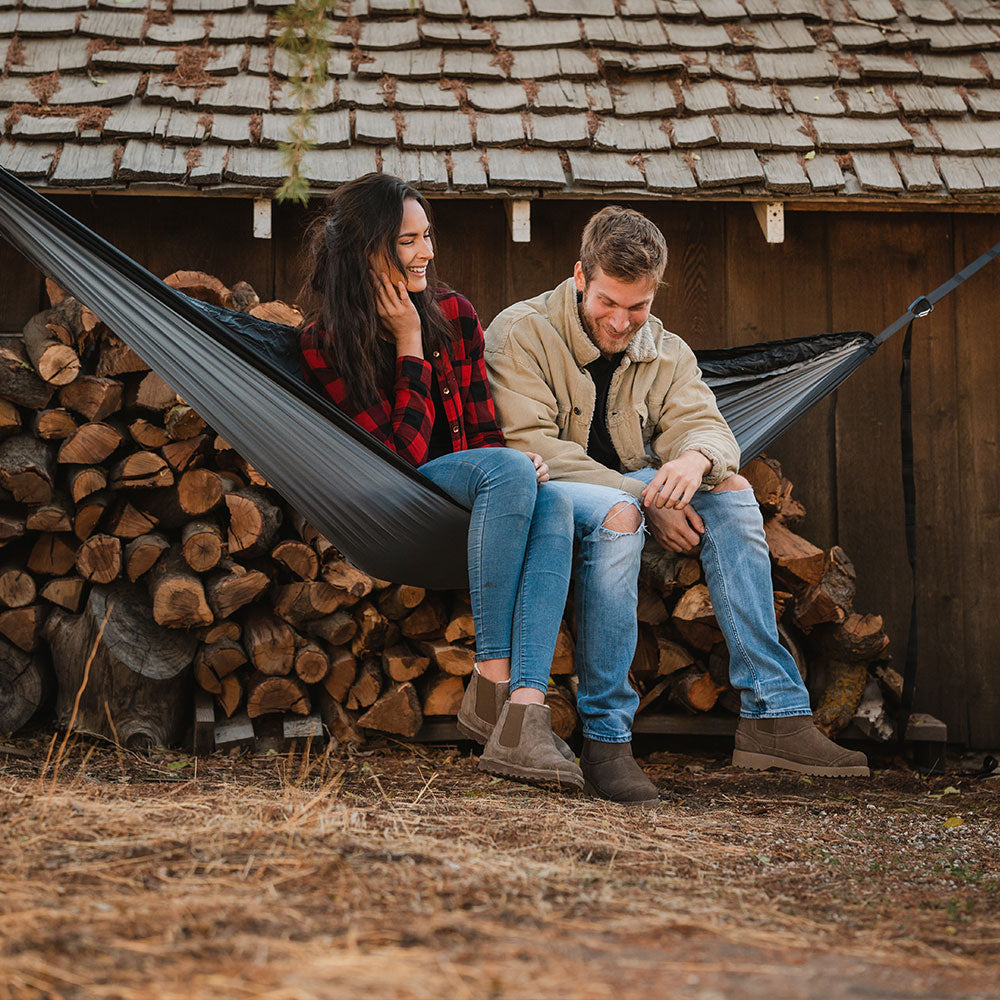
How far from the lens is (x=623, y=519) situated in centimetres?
202

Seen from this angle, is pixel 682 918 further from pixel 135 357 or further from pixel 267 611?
pixel 135 357

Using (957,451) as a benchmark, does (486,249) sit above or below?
above

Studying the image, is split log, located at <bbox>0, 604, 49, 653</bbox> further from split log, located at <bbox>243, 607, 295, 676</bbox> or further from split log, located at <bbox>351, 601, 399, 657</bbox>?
split log, located at <bbox>351, 601, 399, 657</bbox>

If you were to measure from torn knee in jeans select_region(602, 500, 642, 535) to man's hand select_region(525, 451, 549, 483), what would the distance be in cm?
16

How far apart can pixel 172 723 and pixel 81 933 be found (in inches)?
60.9

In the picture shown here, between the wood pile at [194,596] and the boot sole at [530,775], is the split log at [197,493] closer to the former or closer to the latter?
the wood pile at [194,596]

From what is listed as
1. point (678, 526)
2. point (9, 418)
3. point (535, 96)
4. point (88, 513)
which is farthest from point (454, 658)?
point (535, 96)

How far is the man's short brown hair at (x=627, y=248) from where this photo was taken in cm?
212

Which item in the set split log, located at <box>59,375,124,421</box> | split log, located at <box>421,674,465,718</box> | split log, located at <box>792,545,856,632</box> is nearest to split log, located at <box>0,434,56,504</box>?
split log, located at <box>59,375,124,421</box>

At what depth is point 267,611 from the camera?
8.52ft

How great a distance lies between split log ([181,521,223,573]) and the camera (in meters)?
2.44

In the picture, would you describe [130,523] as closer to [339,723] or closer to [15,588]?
[15,588]

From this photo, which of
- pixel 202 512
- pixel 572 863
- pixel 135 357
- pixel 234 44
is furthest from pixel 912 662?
pixel 234 44

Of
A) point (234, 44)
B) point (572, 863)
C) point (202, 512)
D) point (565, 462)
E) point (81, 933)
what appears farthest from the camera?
point (234, 44)
